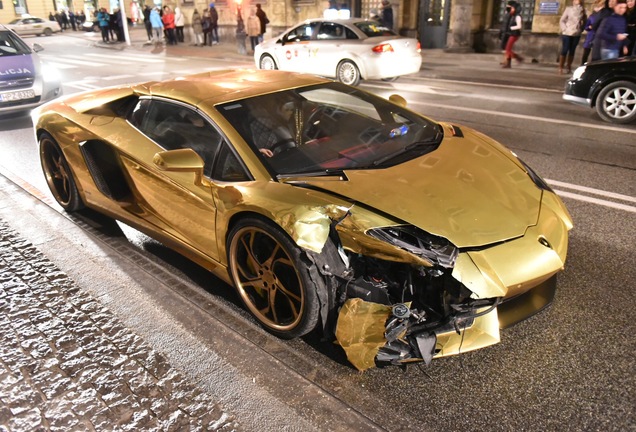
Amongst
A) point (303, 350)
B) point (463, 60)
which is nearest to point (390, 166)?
point (303, 350)

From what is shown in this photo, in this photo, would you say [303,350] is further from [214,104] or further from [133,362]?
[214,104]

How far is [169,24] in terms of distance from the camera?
26.2 metres

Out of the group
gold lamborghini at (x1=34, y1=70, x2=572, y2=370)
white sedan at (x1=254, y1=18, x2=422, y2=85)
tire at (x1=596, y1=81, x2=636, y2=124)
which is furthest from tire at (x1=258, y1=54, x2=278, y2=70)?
gold lamborghini at (x1=34, y1=70, x2=572, y2=370)

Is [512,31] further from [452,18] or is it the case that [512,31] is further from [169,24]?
[169,24]

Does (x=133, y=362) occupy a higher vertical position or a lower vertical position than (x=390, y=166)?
lower

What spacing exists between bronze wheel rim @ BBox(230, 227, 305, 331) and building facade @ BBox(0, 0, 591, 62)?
50.3 ft

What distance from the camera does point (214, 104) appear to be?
11.6 feet

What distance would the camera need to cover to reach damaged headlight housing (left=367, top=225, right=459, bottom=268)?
8.36 ft

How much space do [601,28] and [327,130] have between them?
8914 millimetres

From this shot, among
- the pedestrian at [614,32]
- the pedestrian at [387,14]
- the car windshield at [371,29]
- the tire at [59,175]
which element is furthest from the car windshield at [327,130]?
the pedestrian at [387,14]

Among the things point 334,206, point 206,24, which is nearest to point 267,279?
point 334,206

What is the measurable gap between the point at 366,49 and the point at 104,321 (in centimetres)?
1024

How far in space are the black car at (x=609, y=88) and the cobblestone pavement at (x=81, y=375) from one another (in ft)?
25.9

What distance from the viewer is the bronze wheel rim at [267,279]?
9.76ft
